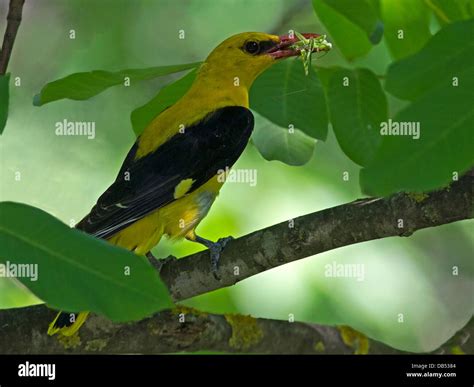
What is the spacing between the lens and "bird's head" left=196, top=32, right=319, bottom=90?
10.2 feet

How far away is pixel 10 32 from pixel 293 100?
0.85 meters

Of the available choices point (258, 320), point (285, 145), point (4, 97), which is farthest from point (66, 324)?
point (4, 97)

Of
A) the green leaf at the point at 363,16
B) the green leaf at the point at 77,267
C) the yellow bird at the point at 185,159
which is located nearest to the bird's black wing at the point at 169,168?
the yellow bird at the point at 185,159

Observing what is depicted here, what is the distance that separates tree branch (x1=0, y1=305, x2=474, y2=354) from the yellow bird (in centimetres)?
31

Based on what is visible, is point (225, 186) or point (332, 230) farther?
point (225, 186)

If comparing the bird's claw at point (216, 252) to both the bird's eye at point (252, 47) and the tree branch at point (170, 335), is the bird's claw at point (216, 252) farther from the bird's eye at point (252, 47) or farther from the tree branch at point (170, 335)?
the bird's eye at point (252, 47)

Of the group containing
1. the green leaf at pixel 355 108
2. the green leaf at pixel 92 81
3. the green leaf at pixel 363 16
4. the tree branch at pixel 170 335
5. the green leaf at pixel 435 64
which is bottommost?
the tree branch at pixel 170 335

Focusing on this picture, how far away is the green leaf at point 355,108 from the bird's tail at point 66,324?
107cm

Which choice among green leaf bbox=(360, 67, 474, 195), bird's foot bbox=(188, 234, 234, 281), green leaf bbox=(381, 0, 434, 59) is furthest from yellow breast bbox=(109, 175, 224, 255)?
green leaf bbox=(360, 67, 474, 195)

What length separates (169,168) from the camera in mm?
2982

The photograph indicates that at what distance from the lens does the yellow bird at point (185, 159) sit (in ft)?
9.41

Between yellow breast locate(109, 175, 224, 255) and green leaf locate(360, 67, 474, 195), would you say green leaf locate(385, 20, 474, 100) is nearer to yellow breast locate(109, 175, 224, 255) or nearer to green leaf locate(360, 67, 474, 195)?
green leaf locate(360, 67, 474, 195)

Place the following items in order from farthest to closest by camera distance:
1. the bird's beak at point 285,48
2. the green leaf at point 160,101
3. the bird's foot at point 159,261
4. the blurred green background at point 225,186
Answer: the blurred green background at point 225,186 < the bird's beak at point 285,48 < the bird's foot at point 159,261 < the green leaf at point 160,101

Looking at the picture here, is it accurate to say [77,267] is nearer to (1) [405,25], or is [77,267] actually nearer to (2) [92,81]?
(2) [92,81]
